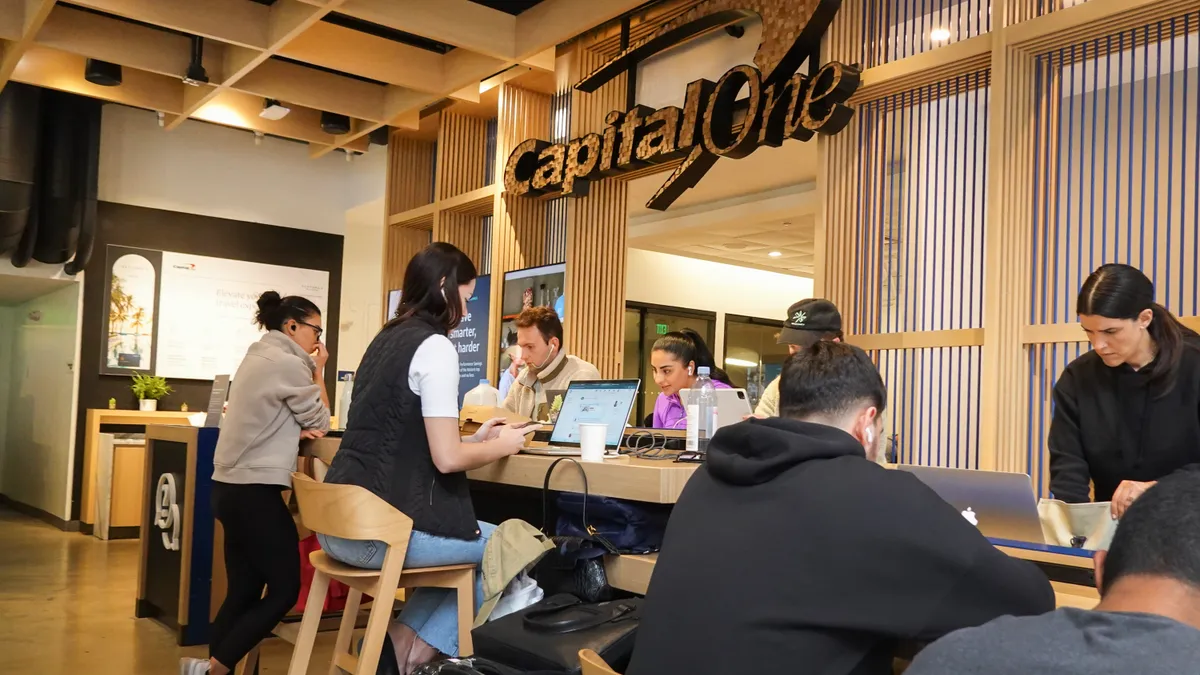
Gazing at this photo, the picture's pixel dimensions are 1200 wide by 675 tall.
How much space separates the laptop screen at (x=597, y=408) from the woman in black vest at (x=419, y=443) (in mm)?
379

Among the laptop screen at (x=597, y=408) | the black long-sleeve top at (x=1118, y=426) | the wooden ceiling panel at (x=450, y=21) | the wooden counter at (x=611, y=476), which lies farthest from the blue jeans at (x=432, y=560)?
the wooden ceiling panel at (x=450, y=21)

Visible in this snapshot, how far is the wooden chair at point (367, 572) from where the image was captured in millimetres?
2670

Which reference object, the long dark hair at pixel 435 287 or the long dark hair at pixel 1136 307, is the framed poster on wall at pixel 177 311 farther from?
the long dark hair at pixel 1136 307

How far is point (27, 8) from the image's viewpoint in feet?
20.9

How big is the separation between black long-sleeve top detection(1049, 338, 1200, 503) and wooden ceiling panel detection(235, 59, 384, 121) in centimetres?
646

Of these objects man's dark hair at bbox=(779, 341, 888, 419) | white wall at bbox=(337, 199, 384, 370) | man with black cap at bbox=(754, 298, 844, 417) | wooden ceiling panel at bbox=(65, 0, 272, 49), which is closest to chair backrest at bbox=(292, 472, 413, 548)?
man's dark hair at bbox=(779, 341, 888, 419)

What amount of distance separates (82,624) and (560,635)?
4.15 meters

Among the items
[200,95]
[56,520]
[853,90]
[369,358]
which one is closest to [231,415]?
[369,358]

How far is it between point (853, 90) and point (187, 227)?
7184 millimetres

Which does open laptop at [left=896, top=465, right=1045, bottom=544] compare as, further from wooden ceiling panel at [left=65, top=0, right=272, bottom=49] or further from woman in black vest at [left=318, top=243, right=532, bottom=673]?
wooden ceiling panel at [left=65, top=0, right=272, bottom=49]

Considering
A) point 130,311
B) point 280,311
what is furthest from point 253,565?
point 130,311

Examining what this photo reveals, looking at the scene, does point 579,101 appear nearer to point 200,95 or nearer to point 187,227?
point 200,95

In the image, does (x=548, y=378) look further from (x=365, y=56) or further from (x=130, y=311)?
(x=130, y=311)

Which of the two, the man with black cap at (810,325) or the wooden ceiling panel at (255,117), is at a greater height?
the wooden ceiling panel at (255,117)
